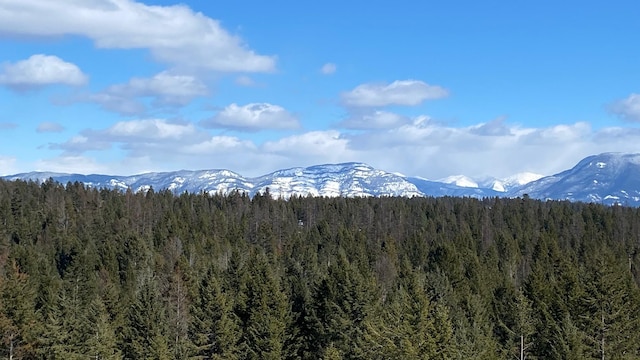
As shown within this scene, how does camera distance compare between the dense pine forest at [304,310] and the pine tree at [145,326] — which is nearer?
the dense pine forest at [304,310]

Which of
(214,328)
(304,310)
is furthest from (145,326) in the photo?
(304,310)

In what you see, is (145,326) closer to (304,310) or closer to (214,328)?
(214,328)

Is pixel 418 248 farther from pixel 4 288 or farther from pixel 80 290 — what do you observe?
pixel 4 288

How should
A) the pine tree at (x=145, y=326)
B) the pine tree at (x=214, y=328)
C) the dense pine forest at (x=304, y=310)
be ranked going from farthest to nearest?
the pine tree at (x=214, y=328)
the pine tree at (x=145, y=326)
the dense pine forest at (x=304, y=310)

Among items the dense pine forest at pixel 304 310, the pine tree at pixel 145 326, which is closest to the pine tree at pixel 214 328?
the dense pine forest at pixel 304 310

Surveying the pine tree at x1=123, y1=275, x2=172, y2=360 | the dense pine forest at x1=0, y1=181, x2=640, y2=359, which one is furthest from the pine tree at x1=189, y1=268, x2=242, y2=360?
the pine tree at x1=123, y1=275, x2=172, y2=360

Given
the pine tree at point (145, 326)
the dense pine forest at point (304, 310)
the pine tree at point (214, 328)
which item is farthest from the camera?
the pine tree at point (214, 328)

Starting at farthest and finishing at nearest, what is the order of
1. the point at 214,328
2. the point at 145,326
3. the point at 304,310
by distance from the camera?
1. the point at 304,310
2. the point at 214,328
3. the point at 145,326

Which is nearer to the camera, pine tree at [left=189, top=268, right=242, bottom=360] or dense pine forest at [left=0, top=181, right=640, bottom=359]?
dense pine forest at [left=0, top=181, right=640, bottom=359]

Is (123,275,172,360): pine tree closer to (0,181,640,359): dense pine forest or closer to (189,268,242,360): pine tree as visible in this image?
(0,181,640,359): dense pine forest

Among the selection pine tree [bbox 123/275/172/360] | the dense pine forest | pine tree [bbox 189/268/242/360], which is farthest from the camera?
pine tree [bbox 189/268/242/360]

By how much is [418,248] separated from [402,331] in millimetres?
91447

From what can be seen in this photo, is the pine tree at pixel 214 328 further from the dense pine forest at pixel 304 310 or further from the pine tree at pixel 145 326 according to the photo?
the pine tree at pixel 145 326

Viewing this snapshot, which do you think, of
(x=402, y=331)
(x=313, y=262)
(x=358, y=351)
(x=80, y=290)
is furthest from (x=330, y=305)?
(x=313, y=262)
